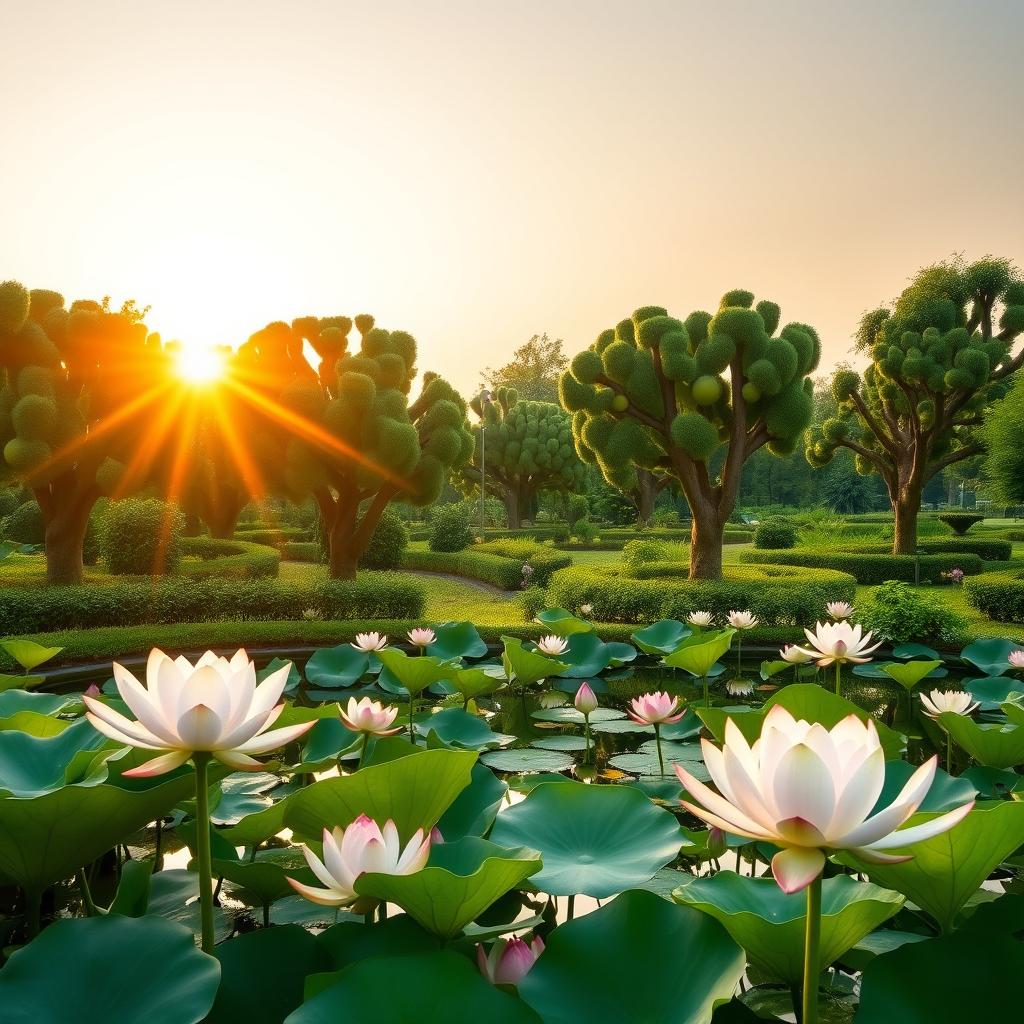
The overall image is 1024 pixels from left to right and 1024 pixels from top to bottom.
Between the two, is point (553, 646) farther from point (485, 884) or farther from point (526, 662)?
point (485, 884)

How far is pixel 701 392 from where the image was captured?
1207 centimetres

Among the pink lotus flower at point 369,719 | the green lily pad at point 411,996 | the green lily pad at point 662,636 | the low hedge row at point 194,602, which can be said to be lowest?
the low hedge row at point 194,602

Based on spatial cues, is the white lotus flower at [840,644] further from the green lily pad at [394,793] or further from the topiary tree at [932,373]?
the topiary tree at [932,373]

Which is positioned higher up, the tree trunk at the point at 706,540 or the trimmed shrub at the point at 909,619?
the tree trunk at the point at 706,540

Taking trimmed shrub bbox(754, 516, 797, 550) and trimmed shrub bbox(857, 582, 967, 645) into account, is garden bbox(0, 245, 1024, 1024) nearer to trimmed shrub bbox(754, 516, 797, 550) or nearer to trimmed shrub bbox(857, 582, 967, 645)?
trimmed shrub bbox(857, 582, 967, 645)

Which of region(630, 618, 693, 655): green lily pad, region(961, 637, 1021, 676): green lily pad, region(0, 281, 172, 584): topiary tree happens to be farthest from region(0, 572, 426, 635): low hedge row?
region(961, 637, 1021, 676): green lily pad

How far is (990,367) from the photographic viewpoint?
58.9 feet

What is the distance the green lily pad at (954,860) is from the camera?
1452 mm

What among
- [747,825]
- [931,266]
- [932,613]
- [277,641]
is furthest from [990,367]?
[747,825]

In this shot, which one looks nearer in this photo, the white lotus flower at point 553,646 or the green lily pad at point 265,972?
the green lily pad at point 265,972

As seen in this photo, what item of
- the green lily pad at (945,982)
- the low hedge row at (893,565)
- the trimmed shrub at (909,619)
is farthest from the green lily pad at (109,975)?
the low hedge row at (893,565)

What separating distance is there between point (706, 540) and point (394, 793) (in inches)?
440

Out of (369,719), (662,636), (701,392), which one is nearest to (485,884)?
(369,719)

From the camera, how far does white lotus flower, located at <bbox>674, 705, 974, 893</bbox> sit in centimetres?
110
